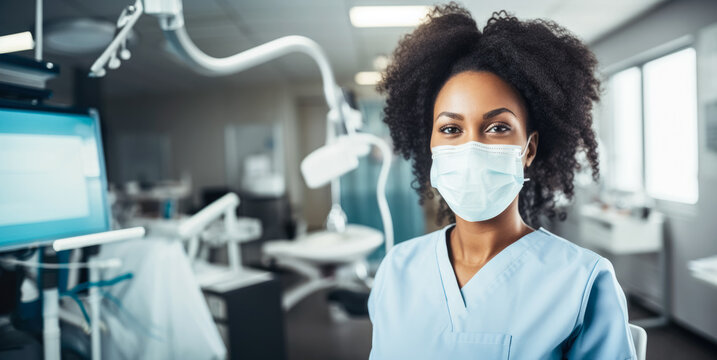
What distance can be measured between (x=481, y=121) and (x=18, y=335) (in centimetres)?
119

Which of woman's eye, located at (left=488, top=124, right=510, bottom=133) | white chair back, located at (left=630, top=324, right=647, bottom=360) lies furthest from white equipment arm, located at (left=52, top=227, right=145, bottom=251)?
white chair back, located at (left=630, top=324, right=647, bottom=360)

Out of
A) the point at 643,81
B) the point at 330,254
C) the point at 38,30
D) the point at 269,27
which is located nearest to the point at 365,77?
the point at 269,27

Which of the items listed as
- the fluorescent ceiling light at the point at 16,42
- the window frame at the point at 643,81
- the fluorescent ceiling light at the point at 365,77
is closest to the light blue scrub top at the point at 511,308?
the fluorescent ceiling light at the point at 16,42

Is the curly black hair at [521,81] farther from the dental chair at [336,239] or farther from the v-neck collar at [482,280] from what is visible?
the dental chair at [336,239]

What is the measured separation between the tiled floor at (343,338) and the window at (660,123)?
740mm

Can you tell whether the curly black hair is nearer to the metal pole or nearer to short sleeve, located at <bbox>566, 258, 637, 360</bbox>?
short sleeve, located at <bbox>566, 258, 637, 360</bbox>

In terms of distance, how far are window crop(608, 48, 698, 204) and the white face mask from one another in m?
1.89

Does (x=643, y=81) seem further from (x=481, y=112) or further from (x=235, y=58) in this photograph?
(x=235, y=58)

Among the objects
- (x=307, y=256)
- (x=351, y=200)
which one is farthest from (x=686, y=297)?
(x=351, y=200)

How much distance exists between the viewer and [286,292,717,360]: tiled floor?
2.05 metres

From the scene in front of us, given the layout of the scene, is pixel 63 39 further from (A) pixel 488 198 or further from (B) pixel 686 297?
(B) pixel 686 297

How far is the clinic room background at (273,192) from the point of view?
948mm

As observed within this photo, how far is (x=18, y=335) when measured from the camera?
0.99 metres

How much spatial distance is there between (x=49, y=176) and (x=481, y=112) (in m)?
0.96
